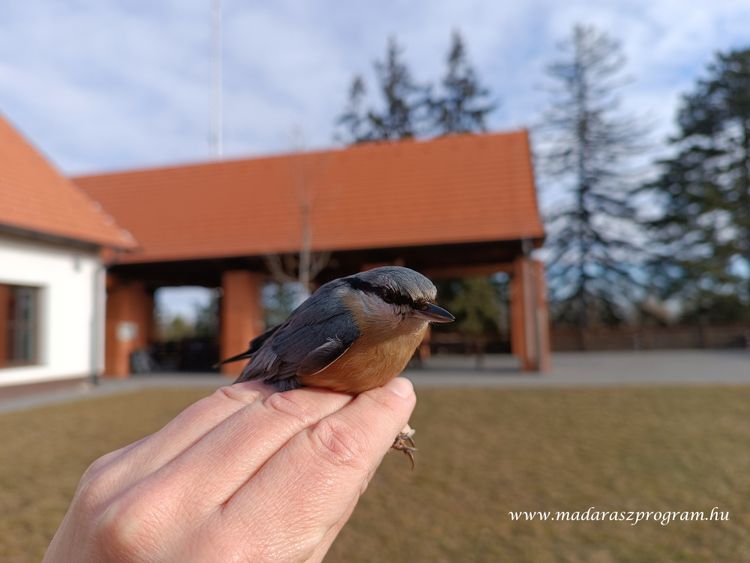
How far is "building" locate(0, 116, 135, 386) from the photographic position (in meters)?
9.32

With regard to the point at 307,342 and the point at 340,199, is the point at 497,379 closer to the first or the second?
the point at 340,199

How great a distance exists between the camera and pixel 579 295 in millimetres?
29344

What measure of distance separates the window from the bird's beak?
10.8 meters

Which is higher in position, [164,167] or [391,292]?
[164,167]

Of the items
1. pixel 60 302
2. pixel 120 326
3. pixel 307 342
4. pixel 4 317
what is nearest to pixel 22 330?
pixel 60 302

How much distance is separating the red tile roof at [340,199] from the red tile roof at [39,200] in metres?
A: 1.96

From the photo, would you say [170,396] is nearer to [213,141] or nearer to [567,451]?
[567,451]

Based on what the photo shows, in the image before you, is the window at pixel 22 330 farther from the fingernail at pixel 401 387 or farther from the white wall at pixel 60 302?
the fingernail at pixel 401 387

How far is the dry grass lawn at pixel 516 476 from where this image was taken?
364 centimetres

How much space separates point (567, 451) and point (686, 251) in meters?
27.1

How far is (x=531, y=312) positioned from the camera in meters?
12.1

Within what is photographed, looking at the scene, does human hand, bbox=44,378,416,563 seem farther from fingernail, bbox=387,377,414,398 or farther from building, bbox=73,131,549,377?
building, bbox=73,131,549,377

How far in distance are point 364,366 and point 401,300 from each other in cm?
23

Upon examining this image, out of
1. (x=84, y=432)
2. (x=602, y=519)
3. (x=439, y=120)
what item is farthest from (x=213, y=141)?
(x=602, y=519)
